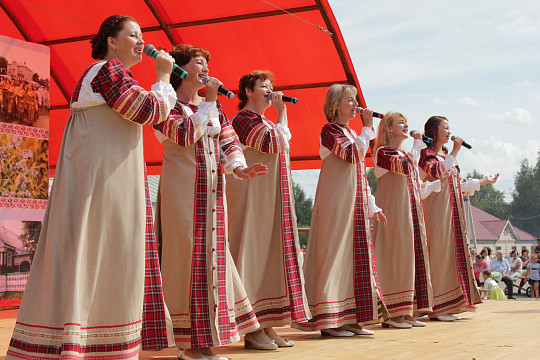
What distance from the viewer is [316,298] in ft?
15.6

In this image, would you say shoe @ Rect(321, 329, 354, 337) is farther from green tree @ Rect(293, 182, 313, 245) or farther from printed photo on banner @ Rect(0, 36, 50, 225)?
green tree @ Rect(293, 182, 313, 245)

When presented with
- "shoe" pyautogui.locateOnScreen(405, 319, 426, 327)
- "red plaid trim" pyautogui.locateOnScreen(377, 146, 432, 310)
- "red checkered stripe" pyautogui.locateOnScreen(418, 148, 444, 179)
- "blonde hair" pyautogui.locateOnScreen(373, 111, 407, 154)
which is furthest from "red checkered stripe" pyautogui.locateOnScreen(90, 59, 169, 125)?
"red checkered stripe" pyautogui.locateOnScreen(418, 148, 444, 179)

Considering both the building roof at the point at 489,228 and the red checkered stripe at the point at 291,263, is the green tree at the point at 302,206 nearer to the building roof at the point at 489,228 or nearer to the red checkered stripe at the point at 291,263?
the building roof at the point at 489,228

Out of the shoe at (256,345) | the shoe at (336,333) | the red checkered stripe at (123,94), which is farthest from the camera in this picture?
the shoe at (336,333)

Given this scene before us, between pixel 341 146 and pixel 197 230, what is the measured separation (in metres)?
1.63

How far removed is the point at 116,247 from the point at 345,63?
5404 mm

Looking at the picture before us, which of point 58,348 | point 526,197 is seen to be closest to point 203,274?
point 58,348

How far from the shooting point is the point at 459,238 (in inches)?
245

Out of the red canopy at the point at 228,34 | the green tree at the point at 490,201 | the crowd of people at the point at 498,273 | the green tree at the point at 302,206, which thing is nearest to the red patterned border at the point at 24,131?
the red canopy at the point at 228,34

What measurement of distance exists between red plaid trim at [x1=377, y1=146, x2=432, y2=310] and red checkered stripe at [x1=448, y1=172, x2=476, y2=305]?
535mm

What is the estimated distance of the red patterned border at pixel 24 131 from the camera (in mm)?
6584

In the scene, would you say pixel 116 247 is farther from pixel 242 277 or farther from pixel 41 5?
pixel 41 5

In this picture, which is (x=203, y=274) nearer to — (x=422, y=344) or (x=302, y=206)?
(x=422, y=344)

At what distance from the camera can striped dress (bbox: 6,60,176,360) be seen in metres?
2.83
